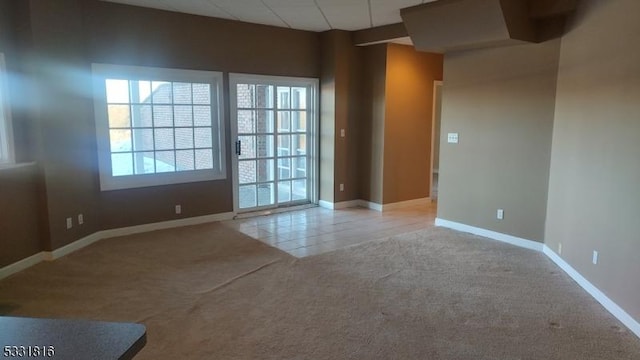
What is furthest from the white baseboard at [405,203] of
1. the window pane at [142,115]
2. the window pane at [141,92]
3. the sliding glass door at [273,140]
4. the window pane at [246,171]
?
the window pane at [141,92]

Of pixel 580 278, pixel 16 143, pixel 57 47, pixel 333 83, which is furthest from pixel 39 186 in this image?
pixel 580 278

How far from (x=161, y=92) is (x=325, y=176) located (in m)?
2.71

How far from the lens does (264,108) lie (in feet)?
20.9

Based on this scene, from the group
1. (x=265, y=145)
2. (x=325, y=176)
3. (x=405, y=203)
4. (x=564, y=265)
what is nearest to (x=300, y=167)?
(x=325, y=176)

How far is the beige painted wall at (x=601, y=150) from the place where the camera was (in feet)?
10.1

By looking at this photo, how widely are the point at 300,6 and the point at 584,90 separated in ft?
9.86

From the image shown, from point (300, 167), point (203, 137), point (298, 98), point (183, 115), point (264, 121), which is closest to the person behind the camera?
point (183, 115)

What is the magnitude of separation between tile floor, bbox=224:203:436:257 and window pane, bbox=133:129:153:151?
1.42 metres

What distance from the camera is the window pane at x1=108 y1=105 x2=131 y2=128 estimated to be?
509cm

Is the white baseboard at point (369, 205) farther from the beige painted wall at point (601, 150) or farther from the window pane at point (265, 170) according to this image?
the beige painted wall at point (601, 150)

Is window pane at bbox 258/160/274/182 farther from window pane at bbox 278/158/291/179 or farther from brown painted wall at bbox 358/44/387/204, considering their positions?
brown painted wall at bbox 358/44/387/204

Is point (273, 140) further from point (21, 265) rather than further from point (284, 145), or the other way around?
point (21, 265)

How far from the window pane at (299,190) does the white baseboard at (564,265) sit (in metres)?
2.19

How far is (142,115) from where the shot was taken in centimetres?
532
